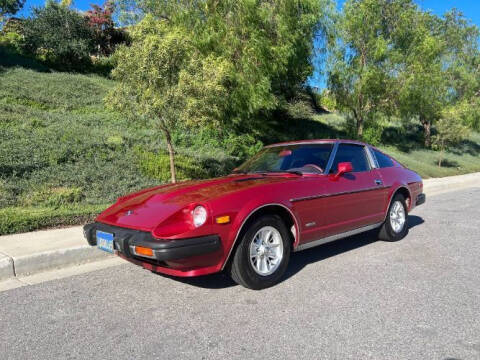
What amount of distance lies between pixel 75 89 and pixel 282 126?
32.1 ft

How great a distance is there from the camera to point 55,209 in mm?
6922

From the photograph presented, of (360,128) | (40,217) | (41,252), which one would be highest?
(360,128)

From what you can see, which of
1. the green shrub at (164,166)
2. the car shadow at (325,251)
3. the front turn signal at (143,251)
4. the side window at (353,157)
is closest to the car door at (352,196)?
the side window at (353,157)

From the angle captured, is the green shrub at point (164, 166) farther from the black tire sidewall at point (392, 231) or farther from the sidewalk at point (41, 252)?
the black tire sidewall at point (392, 231)

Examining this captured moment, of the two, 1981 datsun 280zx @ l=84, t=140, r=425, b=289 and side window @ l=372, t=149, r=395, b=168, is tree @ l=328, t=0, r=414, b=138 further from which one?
1981 datsun 280zx @ l=84, t=140, r=425, b=289

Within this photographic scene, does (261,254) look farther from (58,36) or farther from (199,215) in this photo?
(58,36)

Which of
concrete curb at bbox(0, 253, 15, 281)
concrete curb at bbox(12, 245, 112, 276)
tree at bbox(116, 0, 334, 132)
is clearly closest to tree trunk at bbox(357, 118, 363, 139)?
tree at bbox(116, 0, 334, 132)

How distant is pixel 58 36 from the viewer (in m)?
20.2

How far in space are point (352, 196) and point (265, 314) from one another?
2.14 m

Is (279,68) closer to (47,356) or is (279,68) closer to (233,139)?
(233,139)

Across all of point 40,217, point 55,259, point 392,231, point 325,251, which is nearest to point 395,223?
point 392,231

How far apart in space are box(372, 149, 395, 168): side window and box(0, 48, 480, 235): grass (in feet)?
15.4

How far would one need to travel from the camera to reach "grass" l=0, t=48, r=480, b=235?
704cm

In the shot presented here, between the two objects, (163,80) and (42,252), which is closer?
(42,252)
